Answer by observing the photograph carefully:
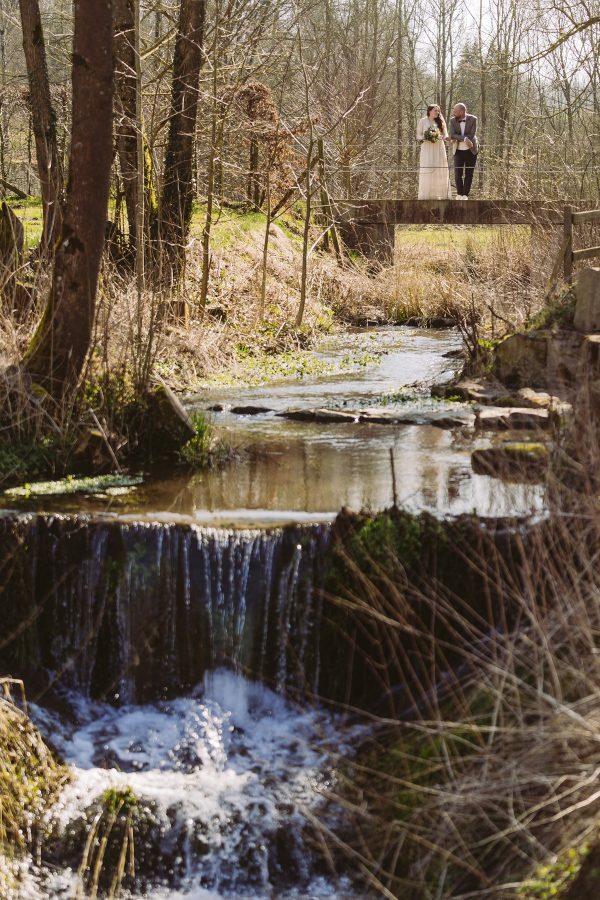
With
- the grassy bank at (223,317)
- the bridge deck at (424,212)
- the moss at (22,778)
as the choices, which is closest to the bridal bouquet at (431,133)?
the bridge deck at (424,212)

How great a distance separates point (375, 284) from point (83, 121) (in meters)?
11.9

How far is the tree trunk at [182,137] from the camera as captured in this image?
1622cm

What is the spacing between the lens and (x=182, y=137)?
54.6 feet

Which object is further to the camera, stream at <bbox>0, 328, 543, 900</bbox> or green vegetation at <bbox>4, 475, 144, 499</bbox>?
green vegetation at <bbox>4, 475, 144, 499</bbox>

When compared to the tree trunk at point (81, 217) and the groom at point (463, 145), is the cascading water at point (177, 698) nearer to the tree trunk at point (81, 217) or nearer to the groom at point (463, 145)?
the tree trunk at point (81, 217)

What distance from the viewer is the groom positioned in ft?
76.4

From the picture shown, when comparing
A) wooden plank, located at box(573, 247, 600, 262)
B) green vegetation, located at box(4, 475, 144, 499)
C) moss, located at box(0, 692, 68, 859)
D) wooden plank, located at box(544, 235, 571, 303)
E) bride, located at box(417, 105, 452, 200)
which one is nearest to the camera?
moss, located at box(0, 692, 68, 859)

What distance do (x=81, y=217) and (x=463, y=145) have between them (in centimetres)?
1502

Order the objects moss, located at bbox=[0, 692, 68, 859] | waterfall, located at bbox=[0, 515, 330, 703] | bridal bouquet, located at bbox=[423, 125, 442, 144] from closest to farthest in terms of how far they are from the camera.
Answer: moss, located at bbox=[0, 692, 68, 859] < waterfall, located at bbox=[0, 515, 330, 703] < bridal bouquet, located at bbox=[423, 125, 442, 144]

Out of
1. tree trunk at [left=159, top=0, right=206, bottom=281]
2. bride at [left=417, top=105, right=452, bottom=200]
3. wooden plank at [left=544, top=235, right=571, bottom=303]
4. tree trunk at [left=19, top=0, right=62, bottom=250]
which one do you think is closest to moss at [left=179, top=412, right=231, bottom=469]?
wooden plank at [left=544, top=235, right=571, bottom=303]

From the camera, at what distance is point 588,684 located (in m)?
4.86

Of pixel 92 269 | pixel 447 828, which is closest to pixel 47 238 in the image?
pixel 92 269

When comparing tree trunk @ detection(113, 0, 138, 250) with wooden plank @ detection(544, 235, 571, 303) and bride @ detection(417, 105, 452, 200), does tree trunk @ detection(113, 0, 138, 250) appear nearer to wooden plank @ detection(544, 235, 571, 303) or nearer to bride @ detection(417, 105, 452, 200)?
wooden plank @ detection(544, 235, 571, 303)

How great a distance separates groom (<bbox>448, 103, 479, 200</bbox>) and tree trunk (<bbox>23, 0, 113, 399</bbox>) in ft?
45.1
